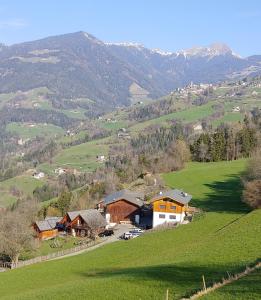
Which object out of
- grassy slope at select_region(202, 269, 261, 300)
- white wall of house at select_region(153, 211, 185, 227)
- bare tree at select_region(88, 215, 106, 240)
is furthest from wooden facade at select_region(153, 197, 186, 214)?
grassy slope at select_region(202, 269, 261, 300)

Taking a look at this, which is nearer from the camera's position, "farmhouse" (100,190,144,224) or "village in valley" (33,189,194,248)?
"village in valley" (33,189,194,248)

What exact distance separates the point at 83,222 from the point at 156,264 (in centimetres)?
3943

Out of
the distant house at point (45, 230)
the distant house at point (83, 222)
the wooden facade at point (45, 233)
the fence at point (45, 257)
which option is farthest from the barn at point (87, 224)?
the fence at point (45, 257)

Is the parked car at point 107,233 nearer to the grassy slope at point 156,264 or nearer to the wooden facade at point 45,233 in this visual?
the wooden facade at point 45,233

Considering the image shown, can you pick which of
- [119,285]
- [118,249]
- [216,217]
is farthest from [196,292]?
[216,217]

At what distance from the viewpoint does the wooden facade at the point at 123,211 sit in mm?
83512

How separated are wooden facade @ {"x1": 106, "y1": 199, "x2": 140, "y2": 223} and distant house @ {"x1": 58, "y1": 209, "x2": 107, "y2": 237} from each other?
13.6 feet

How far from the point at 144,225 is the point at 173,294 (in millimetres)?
51714

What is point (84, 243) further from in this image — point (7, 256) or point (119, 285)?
point (119, 285)

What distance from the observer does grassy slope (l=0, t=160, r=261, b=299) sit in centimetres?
3111

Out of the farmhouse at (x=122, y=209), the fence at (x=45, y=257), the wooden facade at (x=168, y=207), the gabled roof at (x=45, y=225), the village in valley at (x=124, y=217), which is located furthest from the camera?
the farmhouse at (x=122, y=209)

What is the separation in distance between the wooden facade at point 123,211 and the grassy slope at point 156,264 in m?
11.1

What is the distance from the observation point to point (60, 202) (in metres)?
106

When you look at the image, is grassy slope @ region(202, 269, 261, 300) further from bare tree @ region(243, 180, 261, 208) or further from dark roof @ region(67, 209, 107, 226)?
dark roof @ region(67, 209, 107, 226)
